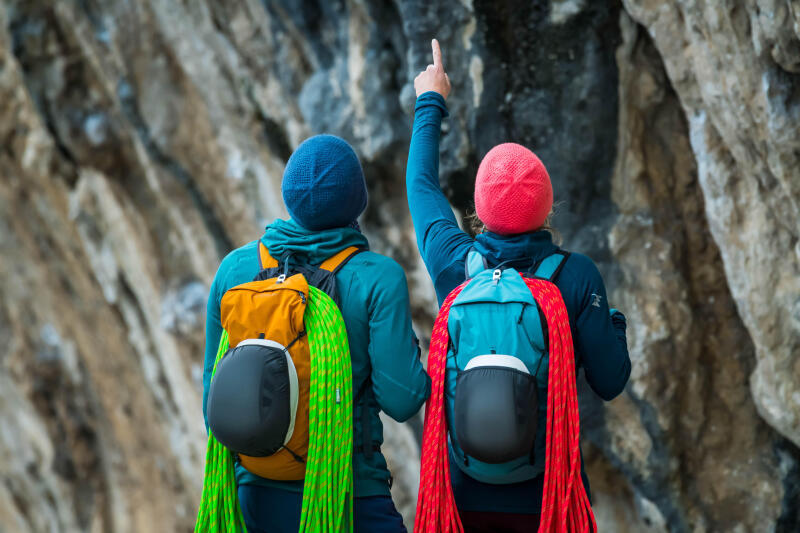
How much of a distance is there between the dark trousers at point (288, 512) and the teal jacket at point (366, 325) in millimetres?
22

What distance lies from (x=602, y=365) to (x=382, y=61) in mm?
2252

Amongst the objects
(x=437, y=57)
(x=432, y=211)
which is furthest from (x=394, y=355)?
(x=437, y=57)

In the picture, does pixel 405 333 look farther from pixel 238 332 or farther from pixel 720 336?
pixel 720 336

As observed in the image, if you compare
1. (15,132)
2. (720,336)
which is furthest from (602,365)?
(15,132)

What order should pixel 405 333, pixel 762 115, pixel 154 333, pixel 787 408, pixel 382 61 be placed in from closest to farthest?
pixel 405 333 < pixel 762 115 < pixel 787 408 < pixel 382 61 < pixel 154 333

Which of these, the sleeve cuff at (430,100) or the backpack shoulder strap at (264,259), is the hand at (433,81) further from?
the backpack shoulder strap at (264,259)

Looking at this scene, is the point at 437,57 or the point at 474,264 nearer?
the point at 474,264

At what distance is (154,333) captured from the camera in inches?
233

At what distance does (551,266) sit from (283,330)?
2.23 ft

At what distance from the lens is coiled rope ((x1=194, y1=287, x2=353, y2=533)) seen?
1913 mm

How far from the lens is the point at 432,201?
2.22m

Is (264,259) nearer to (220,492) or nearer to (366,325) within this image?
(366,325)

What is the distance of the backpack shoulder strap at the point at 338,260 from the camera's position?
202 cm

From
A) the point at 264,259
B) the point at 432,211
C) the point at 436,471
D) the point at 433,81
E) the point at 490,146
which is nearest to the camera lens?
the point at 436,471
